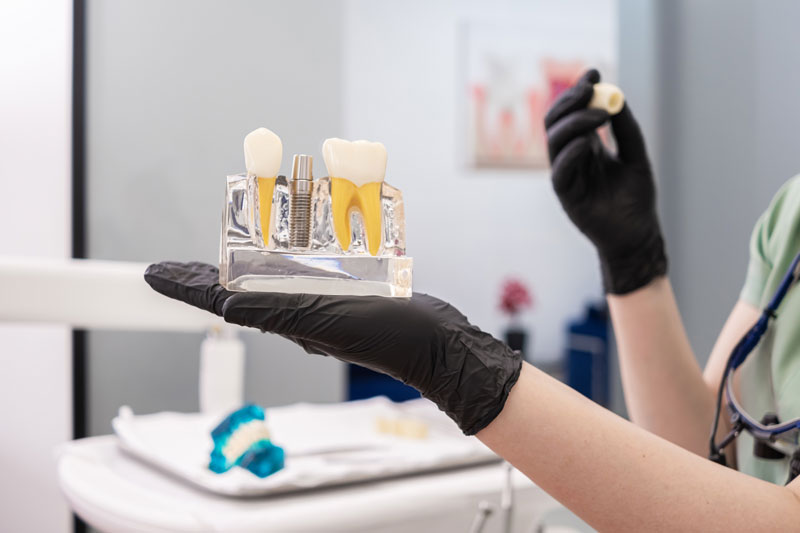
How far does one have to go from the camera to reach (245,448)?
904mm

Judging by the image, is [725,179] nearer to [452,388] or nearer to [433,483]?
[433,483]

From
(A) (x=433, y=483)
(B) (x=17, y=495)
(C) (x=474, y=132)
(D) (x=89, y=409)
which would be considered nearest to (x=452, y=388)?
(A) (x=433, y=483)

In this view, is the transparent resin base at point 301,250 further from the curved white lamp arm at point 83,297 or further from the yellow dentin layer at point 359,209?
the curved white lamp arm at point 83,297

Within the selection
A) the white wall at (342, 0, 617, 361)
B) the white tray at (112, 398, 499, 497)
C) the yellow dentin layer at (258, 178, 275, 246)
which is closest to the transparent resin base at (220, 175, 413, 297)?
the yellow dentin layer at (258, 178, 275, 246)

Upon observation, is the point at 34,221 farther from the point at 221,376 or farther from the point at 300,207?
the point at 300,207

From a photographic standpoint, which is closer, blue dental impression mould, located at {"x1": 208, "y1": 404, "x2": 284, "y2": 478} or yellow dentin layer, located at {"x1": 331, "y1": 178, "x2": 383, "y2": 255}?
yellow dentin layer, located at {"x1": 331, "y1": 178, "x2": 383, "y2": 255}

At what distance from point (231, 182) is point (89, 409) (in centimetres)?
112

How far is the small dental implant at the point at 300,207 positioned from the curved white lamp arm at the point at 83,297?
0.24m

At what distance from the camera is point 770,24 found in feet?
4.77

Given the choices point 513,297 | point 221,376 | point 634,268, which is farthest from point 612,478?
point 513,297

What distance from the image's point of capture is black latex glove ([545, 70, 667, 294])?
940mm

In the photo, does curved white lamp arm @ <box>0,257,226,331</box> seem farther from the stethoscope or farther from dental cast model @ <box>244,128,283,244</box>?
the stethoscope

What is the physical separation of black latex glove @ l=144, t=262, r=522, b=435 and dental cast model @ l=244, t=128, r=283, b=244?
75 millimetres

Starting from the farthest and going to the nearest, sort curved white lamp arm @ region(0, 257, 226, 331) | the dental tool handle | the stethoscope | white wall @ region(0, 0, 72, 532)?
the dental tool handle → white wall @ region(0, 0, 72, 532) → the stethoscope → curved white lamp arm @ region(0, 257, 226, 331)
